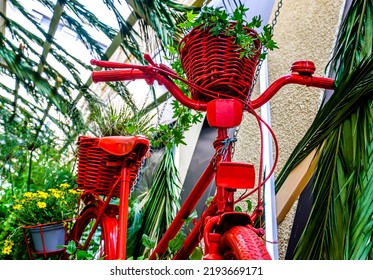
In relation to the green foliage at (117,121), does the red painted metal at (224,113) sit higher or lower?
lower

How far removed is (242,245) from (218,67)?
0.31m

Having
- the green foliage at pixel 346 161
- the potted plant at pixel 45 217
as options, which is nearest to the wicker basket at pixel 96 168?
the potted plant at pixel 45 217

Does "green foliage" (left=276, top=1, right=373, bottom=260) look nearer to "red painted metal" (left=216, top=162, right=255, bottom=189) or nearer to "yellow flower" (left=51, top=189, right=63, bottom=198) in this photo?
"red painted metal" (left=216, top=162, right=255, bottom=189)

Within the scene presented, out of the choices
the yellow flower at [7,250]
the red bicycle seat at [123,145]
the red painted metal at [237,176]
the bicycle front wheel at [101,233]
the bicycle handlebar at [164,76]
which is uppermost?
the bicycle handlebar at [164,76]

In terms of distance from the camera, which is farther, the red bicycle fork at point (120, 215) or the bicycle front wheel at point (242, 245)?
the red bicycle fork at point (120, 215)

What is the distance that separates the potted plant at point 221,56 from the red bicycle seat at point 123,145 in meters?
0.39

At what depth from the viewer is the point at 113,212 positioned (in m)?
1.22

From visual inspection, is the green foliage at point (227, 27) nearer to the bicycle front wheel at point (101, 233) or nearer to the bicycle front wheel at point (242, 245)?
the bicycle front wheel at point (242, 245)

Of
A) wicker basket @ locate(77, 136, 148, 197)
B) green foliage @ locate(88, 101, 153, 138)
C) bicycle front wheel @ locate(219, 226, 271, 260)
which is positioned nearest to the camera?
Answer: bicycle front wheel @ locate(219, 226, 271, 260)

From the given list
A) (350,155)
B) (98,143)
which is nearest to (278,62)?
(98,143)

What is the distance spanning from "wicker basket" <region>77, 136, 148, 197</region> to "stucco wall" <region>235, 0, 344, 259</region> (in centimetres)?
51

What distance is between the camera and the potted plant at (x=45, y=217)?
1293 millimetres

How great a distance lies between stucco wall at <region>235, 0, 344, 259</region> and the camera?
129 centimetres

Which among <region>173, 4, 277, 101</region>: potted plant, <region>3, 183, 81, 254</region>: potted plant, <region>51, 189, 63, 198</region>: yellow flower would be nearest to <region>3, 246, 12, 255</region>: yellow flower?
<region>3, 183, 81, 254</region>: potted plant
